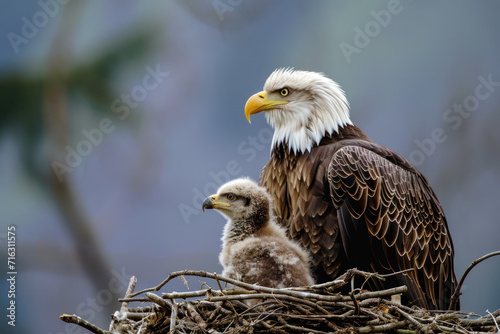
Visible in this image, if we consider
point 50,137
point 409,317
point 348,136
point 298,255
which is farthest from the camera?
point 50,137

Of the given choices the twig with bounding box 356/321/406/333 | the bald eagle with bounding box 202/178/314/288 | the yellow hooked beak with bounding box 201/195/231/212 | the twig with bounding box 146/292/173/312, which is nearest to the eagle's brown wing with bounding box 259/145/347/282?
the bald eagle with bounding box 202/178/314/288

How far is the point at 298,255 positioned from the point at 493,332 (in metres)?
1.04

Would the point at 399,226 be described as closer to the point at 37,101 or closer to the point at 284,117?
the point at 284,117

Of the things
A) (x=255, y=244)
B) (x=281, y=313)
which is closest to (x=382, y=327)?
(x=281, y=313)

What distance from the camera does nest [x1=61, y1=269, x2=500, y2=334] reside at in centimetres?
283

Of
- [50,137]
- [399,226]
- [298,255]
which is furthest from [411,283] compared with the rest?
[50,137]

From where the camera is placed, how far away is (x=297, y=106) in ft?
13.7

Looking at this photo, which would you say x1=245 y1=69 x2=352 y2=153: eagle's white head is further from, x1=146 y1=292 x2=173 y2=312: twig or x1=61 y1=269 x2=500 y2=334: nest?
x1=146 y1=292 x2=173 y2=312: twig

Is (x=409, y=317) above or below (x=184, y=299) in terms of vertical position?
below

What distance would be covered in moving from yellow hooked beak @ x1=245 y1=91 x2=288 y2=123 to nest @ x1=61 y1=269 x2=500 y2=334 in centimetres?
146

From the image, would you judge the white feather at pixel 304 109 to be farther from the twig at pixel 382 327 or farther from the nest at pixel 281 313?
the twig at pixel 382 327

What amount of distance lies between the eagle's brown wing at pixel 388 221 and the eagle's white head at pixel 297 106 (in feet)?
1.08

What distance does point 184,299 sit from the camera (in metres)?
2.95

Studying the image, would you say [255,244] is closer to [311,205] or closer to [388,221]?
[311,205]
